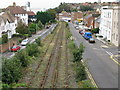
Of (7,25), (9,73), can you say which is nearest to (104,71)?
(9,73)

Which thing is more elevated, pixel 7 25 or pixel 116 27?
pixel 7 25

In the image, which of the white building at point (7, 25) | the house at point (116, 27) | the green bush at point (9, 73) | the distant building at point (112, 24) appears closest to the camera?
the green bush at point (9, 73)

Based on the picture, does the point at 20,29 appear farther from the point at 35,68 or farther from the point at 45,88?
the point at 45,88

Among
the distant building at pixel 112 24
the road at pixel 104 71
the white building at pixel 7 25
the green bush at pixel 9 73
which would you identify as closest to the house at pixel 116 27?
the distant building at pixel 112 24

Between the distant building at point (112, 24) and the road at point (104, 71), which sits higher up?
the distant building at point (112, 24)

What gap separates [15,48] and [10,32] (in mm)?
17895

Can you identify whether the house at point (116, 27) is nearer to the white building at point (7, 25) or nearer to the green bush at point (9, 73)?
the white building at point (7, 25)

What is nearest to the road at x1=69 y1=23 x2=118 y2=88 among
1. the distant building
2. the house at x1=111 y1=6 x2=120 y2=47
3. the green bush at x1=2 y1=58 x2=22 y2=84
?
the green bush at x1=2 y1=58 x2=22 y2=84

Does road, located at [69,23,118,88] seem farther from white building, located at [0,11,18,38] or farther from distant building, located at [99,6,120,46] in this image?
white building, located at [0,11,18,38]

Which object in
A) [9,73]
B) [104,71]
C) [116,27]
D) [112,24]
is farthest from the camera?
[112,24]

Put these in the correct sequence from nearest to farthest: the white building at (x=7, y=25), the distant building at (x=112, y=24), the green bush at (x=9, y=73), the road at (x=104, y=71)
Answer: the green bush at (x=9, y=73)
the road at (x=104, y=71)
the distant building at (x=112, y=24)
the white building at (x=7, y=25)

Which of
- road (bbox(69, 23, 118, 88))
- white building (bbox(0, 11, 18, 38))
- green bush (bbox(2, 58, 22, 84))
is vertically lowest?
road (bbox(69, 23, 118, 88))

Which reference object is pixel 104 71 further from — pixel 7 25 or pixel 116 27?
pixel 7 25

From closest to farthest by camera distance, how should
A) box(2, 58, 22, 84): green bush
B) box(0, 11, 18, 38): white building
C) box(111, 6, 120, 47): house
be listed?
box(2, 58, 22, 84): green bush → box(111, 6, 120, 47): house → box(0, 11, 18, 38): white building
